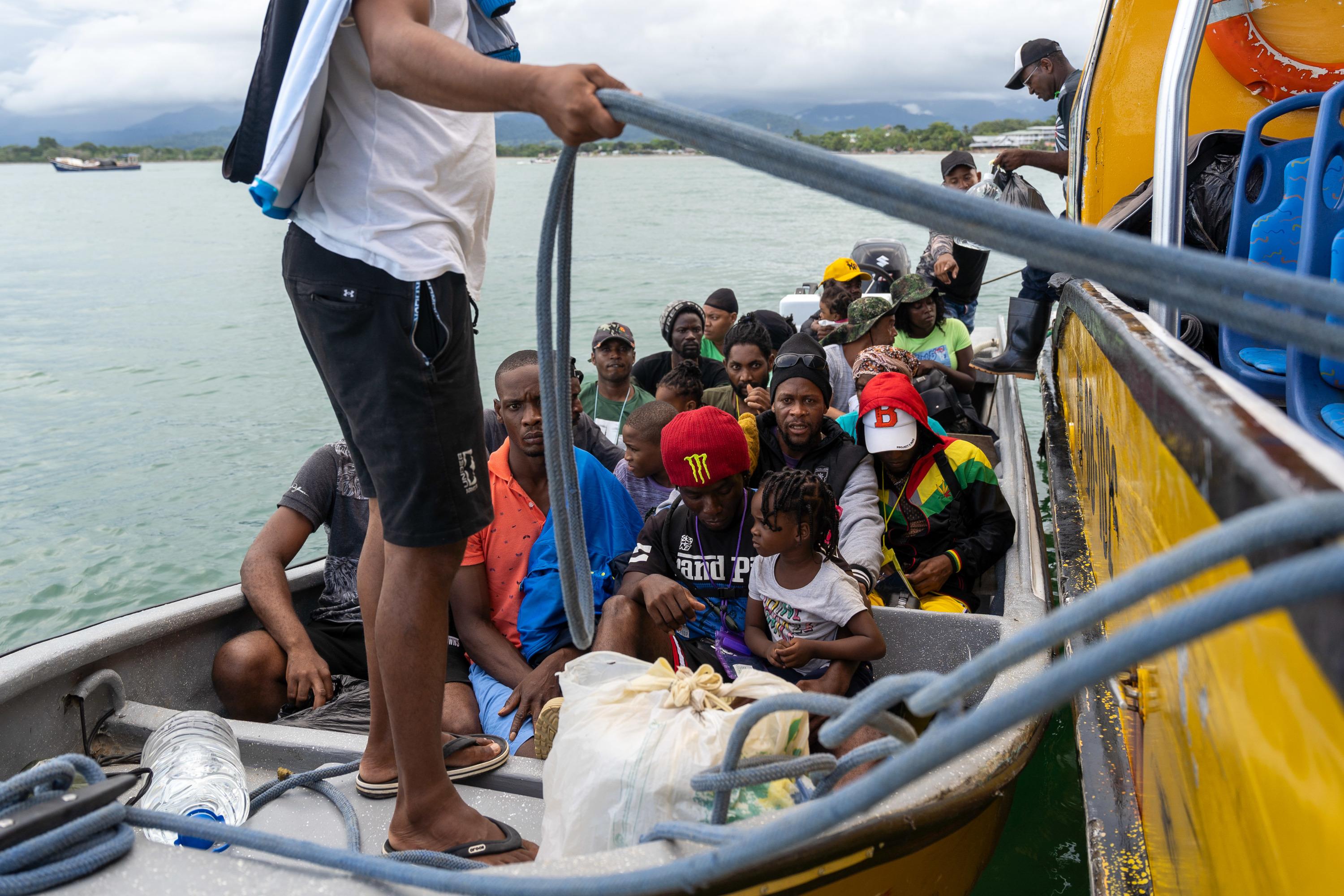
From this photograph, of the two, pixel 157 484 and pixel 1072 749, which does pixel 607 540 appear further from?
pixel 157 484

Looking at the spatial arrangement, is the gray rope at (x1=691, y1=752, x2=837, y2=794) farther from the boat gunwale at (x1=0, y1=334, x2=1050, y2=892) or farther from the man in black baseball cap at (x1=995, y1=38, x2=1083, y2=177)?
the man in black baseball cap at (x1=995, y1=38, x2=1083, y2=177)

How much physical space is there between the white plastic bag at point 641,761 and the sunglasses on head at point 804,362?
176 centimetres

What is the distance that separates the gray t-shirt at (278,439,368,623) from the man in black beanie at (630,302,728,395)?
246cm

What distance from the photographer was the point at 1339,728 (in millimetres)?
737

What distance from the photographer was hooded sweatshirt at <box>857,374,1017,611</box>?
Result: 3084 mm

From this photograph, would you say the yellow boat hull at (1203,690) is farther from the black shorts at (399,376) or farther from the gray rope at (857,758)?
the black shorts at (399,376)

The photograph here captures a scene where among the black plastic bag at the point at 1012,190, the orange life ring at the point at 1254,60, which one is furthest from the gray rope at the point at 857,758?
the black plastic bag at the point at 1012,190

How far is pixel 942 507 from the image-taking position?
3150 millimetres

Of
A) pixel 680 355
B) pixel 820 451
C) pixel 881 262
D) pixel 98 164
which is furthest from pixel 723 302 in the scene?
pixel 98 164

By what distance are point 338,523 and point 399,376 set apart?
179 cm

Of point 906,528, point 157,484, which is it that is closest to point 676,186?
point 157,484

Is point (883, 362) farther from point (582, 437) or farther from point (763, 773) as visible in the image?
point (763, 773)

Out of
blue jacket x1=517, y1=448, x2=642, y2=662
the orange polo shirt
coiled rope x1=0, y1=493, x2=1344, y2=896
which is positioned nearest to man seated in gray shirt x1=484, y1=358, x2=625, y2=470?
blue jacket x1=517, y1=448, x2=642, y2=662

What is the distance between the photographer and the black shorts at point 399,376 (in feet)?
5.18
